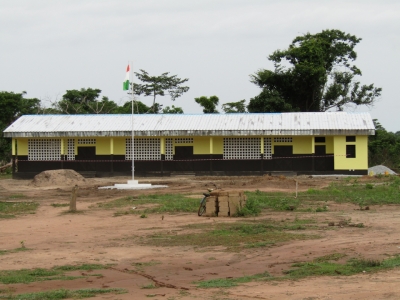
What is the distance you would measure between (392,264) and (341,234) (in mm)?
3766

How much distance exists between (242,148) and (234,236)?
23265 millimetres

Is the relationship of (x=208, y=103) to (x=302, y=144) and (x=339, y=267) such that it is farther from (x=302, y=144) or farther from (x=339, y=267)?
(x=339, y=267)

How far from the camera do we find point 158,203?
21.3 metres

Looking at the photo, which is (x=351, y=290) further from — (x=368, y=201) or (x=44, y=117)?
(x=44, y=117)

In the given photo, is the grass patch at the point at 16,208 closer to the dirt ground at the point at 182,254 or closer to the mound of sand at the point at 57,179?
the dirt ground at the point at 182,254

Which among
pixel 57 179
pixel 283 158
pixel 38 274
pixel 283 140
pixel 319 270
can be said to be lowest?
pixel 38 274

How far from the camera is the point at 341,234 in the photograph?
44.5 ft

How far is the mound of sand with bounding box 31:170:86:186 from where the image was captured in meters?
32.0

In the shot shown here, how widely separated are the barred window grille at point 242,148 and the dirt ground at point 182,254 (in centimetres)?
1710

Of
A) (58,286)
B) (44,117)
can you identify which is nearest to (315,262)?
(58,286)

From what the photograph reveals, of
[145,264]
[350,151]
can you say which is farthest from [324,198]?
[350,151]

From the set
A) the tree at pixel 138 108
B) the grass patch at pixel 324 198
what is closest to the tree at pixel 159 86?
the tree at pixel 138 108

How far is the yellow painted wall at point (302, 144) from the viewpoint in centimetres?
3612

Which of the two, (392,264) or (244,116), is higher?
(244,116)
